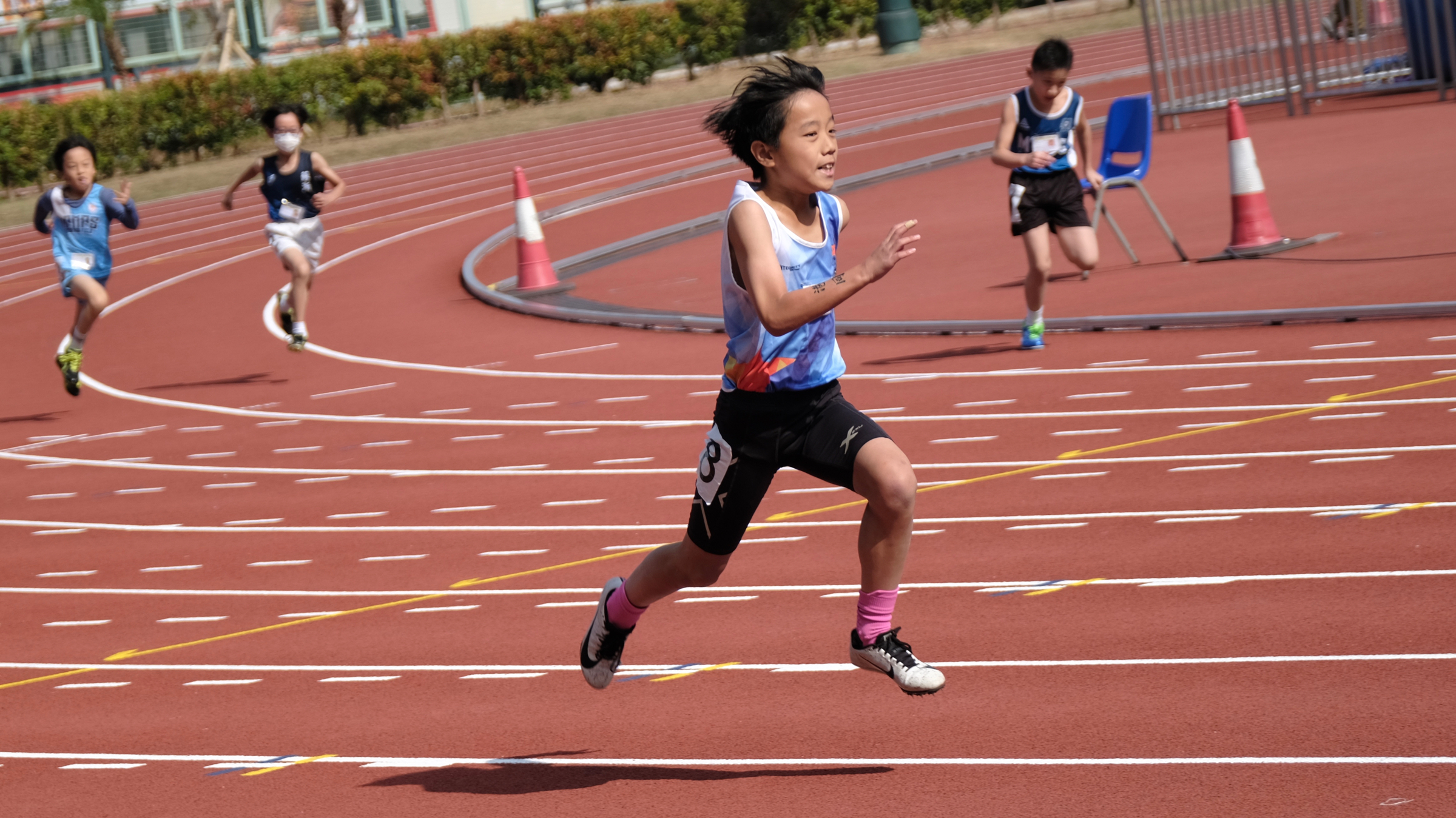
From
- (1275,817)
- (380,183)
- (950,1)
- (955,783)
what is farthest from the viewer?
(950,1)

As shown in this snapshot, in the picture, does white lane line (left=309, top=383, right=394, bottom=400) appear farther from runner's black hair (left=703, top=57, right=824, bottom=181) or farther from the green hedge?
the green hedge

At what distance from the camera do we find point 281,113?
13.2 metres

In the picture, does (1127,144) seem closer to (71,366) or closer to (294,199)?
(294,199)

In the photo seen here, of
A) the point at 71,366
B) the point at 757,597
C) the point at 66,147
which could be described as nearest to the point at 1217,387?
the point at 757,597

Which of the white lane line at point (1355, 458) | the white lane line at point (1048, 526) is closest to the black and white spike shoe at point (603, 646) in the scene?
the white lane line at point (1048, 526)

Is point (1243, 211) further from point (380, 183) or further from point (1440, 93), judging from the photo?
point (380, 183)

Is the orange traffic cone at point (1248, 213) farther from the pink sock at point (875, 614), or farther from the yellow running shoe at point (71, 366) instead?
the yellow running shoe at point (71, 366)

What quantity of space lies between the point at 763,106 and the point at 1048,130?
6.30 m

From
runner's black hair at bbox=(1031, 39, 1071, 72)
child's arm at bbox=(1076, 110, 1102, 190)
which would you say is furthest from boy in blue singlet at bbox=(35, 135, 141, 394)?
child's arm at bbox=(1076, 110, 1102, 190)

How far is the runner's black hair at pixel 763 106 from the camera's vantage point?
4234 millimetres

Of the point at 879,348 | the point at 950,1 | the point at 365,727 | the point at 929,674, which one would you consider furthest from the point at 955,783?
the point at 950,1

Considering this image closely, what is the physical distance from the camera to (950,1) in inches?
1786

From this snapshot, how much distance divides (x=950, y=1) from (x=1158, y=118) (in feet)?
82.5

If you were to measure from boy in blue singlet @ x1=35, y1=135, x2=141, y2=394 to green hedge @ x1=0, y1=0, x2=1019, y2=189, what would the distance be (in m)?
22.7
